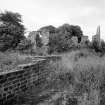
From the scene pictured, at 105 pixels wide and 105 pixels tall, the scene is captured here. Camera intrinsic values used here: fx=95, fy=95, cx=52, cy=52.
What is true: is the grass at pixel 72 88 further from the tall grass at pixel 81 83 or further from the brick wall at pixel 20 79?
the brick wall at pixel 20 79

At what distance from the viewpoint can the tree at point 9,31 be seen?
8.82 m

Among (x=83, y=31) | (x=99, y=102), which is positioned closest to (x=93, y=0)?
(x=99, y=102)

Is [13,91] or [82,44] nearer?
[13,91]

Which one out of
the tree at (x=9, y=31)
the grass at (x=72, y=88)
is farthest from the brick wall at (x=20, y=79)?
the tree at (x=9, y=31)

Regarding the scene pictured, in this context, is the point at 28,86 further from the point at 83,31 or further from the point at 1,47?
the point at 83,31

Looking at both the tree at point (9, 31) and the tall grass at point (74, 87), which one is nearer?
the tall grass at point (74, 87)

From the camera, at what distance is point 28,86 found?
272cm

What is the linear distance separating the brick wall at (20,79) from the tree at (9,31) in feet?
22.1

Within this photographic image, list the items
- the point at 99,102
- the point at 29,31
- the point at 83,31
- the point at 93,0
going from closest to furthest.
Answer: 1. the point at 99,102
2. the point at 93,0
3. the point at 29,31
4. the point at 83,31

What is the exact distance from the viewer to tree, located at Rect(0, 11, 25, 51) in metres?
8.82

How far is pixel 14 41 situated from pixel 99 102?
9024mm

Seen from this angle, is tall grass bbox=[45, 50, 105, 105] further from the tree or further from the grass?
the tree

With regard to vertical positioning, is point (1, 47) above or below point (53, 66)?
above

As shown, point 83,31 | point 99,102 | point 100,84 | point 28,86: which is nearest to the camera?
point 99,102
